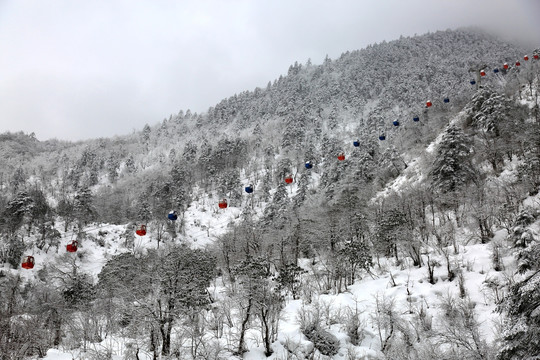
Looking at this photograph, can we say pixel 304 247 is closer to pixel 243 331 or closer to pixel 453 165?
pixel 453 165

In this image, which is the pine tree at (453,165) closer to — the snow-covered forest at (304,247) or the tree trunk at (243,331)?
the snow-covered forest at (304,247)

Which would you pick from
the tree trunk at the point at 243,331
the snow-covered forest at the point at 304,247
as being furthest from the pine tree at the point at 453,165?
→ the tree trunk at the point at 243,331

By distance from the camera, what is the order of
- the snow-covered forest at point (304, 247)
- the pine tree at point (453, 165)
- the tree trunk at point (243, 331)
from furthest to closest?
the pine tree at point (453, 165) → the snow-covered forest at point (304, 247) → the tree trunk at point (243, 331)

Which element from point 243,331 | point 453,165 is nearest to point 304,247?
point 453,165

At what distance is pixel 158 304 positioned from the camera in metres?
20.4

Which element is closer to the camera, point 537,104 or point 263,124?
point 537,104

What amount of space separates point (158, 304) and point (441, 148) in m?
33.4

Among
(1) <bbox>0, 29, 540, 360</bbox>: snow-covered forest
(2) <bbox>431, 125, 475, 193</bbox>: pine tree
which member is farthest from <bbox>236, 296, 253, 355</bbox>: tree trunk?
(2) <bbox>431, 125, 475, 193</bbox>: pine tree

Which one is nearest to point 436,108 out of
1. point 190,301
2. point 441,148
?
point 441,148

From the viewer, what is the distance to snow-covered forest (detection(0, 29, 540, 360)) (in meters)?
20.2

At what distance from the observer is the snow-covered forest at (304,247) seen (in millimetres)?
20188

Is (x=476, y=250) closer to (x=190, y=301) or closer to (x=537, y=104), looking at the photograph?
(x=190, y=301)

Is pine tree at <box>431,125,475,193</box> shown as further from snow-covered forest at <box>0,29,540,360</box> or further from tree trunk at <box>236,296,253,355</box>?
tree trunk at <box>236,296,253,355</box>

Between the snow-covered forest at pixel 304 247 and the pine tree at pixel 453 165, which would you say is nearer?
the snow-covered forest at pixel 304 247
